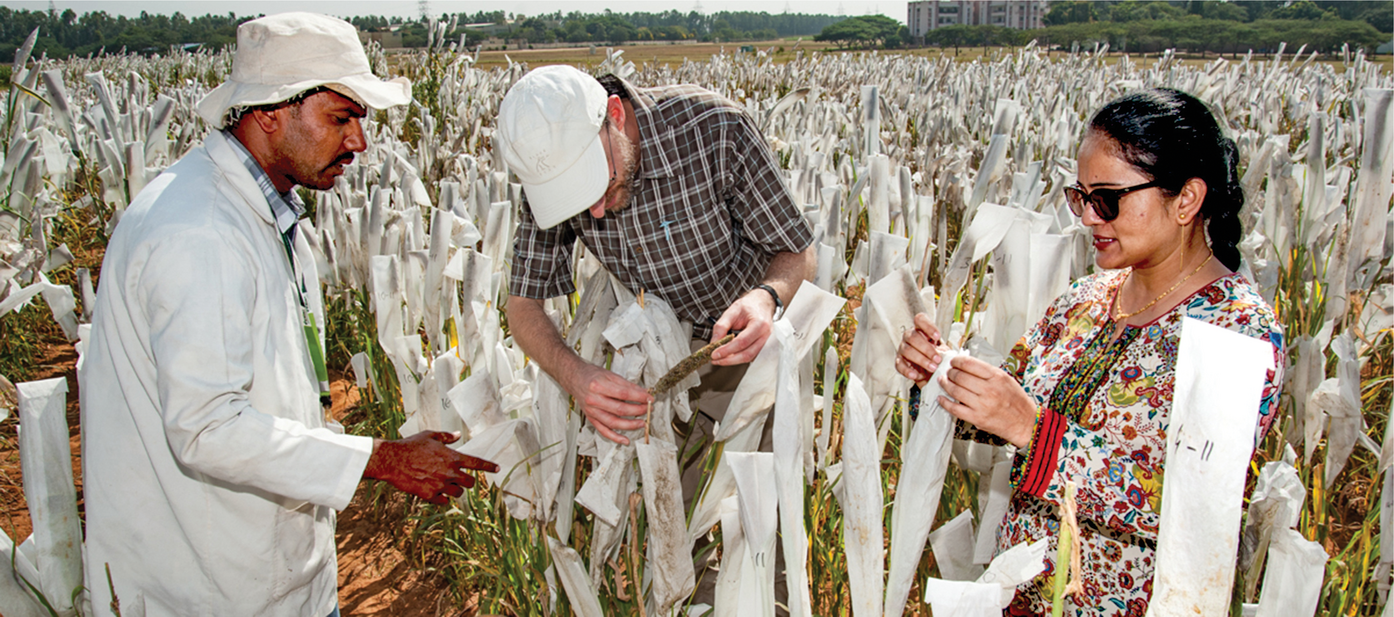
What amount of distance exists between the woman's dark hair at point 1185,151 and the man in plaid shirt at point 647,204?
0.64 metres

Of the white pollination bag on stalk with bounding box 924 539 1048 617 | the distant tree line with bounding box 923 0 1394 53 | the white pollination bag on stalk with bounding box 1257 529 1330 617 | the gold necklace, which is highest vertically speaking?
the distant tree line with bounding box 923 0 1394 53

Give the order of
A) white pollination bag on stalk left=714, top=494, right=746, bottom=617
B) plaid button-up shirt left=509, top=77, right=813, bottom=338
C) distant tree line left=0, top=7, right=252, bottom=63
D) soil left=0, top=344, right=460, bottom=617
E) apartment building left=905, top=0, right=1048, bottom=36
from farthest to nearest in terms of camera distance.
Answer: apartment building left=905, top=0, right=1048, bottom=36 < distant tree line left=0, top=7, right=252, bottom=63 < soil left=0, top=344, right=460, bottom=617 < plaid button-up shirt left=509, top=77, right=813, bottom=338 < white pollination bag on stalk left=714, top=494, right=746, bottom=617

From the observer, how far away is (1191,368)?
1.76 feet

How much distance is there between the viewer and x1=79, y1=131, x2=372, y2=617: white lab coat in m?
1.16

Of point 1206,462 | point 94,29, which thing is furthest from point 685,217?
point 94,29

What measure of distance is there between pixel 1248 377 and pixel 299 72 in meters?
1.35

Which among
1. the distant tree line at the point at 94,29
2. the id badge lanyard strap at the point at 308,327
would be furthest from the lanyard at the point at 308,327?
the distant tree line at the point at 94,29

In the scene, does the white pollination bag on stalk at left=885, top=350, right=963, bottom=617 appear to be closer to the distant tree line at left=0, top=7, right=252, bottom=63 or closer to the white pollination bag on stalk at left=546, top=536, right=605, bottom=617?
the white pollination bag on stalk at left=546, top=536, right=605, bottom=617

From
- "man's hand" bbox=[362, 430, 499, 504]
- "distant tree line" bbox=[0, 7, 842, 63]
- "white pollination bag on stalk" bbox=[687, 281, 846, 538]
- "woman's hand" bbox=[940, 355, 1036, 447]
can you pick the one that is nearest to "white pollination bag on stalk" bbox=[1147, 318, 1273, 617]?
"woman's hand" bbox=[940, 355, 1036, 447]

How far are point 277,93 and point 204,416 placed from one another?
1.71 ft

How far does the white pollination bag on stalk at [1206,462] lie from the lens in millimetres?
521

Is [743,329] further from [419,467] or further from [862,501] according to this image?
[419,467]

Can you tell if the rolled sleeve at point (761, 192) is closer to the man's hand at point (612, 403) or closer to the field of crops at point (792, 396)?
the field of crops at point (792, 396)

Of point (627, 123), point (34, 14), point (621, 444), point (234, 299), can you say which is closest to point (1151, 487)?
point (621, 444)
